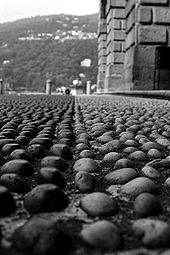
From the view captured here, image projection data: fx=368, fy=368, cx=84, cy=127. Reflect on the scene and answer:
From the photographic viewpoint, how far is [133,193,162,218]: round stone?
838mm

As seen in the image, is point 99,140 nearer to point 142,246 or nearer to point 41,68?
point 142,246

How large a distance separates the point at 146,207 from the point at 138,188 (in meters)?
0.16

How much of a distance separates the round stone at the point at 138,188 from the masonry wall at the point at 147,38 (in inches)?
273

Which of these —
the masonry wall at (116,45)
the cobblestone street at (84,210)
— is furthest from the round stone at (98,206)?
the masonry wall at (116,45)

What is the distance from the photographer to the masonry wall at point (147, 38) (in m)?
7.60

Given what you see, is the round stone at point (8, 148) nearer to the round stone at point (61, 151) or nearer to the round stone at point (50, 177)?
the round stone at point (61, 151)

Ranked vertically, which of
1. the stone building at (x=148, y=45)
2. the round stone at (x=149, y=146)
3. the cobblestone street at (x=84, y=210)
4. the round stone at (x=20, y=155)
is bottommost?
the cobblestone street at (x=84, y=210)

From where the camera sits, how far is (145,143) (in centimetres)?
179

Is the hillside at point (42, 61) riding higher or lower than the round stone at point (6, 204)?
higher

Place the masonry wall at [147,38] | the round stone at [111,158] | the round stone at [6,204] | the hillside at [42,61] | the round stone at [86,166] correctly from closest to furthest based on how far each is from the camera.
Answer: the round stone at [6,204], the round stone at [86,166], the round stone at [111,158], the masonry wall at [147,38], the hillside at [42,61]

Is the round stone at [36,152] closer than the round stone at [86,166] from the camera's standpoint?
No

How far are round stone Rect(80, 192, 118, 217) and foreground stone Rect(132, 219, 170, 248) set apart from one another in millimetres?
104

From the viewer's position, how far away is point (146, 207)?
33.4 inches

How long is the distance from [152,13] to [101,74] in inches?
475
